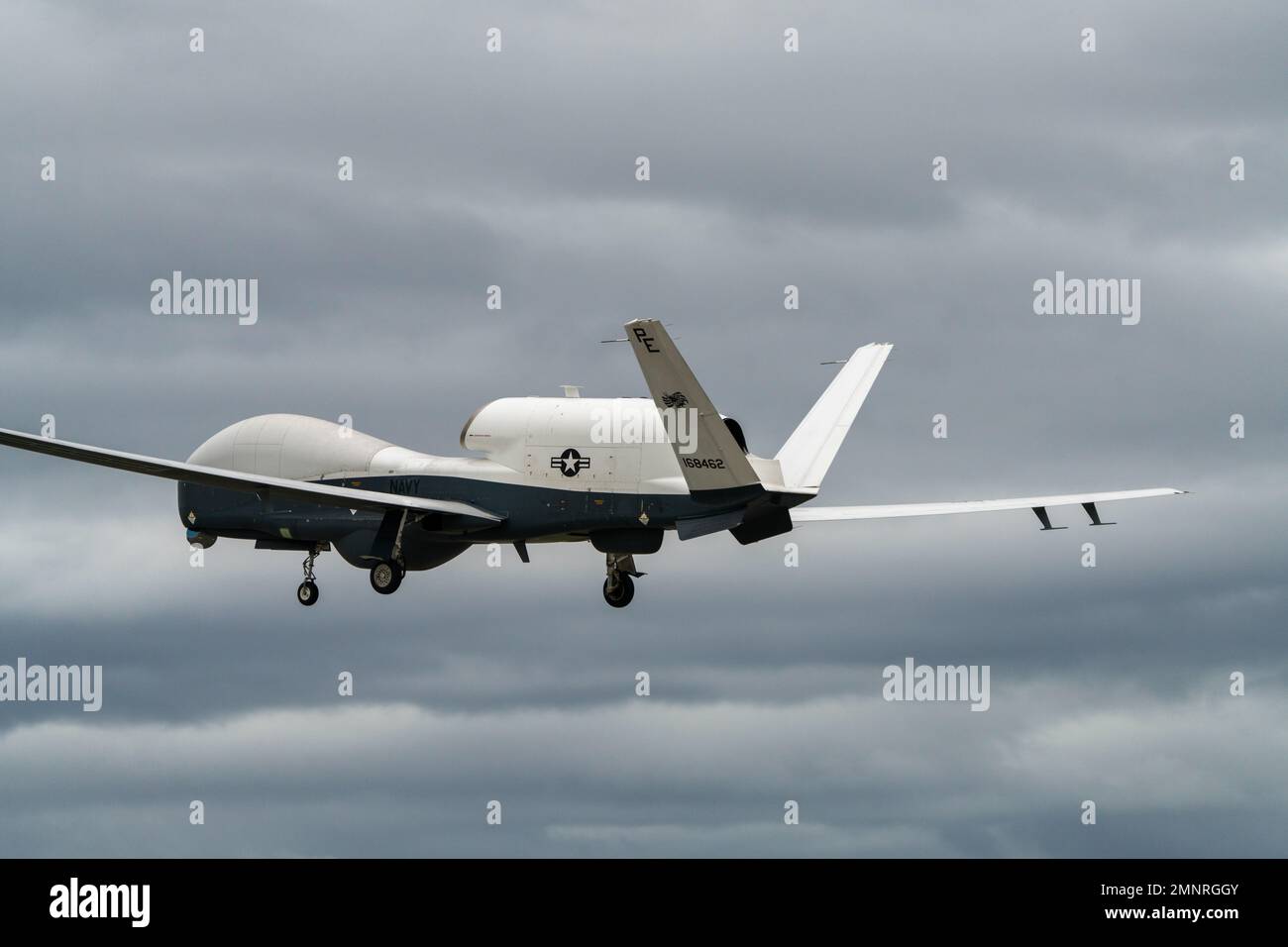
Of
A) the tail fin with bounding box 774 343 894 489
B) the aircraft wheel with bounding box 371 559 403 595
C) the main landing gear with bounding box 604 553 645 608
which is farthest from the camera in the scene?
the main landing gear with bounding box 604 553 645 608

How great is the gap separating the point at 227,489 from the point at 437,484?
6.98 meters

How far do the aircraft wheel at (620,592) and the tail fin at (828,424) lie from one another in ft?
23.7

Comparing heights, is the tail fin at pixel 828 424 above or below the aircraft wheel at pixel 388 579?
above

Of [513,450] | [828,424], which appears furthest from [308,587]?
[828,424]

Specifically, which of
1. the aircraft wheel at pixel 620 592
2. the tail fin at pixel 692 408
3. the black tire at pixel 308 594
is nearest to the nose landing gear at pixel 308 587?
the black tire at pixel 308 594

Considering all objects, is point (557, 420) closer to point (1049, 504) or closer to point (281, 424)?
point (281, 424)

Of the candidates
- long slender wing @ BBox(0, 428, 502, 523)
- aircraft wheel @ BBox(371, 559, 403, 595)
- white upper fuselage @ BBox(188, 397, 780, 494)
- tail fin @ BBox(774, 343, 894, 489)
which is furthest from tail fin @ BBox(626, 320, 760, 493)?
aircraft wheel @ BBox(371, 559, 403, 595)

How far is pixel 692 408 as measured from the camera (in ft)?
167

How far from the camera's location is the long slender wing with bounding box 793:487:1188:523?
5912cm

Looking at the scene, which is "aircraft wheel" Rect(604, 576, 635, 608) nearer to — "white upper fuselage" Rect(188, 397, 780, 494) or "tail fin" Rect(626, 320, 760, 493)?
"white upper fuselage" Rect(188, 397, 780, 494)

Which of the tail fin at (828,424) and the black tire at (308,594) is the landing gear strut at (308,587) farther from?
the tail fin at (828,424)

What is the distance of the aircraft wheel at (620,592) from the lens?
61531 mm

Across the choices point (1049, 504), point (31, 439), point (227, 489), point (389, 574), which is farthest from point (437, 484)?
point (1049, 504)

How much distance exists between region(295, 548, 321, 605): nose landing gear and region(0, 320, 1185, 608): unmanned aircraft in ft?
0.15
